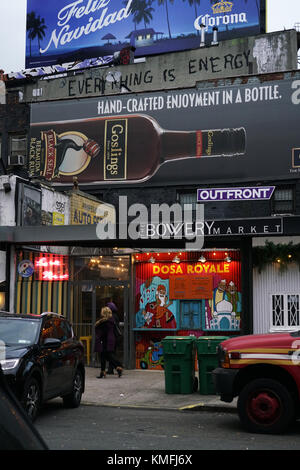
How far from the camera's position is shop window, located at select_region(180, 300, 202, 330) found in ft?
53.8

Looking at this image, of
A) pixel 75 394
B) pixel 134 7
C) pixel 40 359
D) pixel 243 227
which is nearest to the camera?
pixel 40 359

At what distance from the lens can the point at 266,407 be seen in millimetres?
8789

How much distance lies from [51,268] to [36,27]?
81.0ft

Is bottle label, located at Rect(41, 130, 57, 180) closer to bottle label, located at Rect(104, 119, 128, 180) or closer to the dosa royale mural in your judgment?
bottle label, located at Rect(104, 119, 128, 180)

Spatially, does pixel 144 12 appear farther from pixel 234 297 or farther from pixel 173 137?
pixel 234 297

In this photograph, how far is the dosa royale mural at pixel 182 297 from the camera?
635 inches

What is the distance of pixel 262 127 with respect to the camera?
21.9m

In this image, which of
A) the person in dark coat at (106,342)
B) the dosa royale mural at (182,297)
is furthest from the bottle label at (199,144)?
the person in dark coat at (106,342)

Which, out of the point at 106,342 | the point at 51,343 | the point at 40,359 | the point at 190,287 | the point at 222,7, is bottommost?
the point at 106,342

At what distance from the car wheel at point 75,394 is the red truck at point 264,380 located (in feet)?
9.99

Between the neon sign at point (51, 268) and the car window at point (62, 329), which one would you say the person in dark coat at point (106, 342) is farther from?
the car window at point (62, 329)

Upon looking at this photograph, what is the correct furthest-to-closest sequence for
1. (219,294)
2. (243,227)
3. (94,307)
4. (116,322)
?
(94,307) → (219,294) → (116,322) → (243,227)

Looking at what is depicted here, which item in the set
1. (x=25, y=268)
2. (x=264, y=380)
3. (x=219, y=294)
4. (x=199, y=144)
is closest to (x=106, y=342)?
(x=25, y=268)

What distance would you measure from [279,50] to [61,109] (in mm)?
10351
